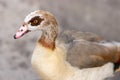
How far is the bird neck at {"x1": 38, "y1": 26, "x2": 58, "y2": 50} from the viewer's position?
6.30 feet

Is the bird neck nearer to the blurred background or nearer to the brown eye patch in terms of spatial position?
the brown eye patch

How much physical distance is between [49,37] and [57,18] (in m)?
0.91

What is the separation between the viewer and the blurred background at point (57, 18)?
2.56 meters

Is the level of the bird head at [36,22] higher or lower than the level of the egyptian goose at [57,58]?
higher

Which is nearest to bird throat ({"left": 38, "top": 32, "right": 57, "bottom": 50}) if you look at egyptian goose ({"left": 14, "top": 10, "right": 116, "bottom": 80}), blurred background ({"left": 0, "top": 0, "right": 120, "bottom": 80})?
egyptian goose ({"left": 14, "top": 10, "right": 116, "bottom": 80})

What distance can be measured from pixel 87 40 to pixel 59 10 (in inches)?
35.4

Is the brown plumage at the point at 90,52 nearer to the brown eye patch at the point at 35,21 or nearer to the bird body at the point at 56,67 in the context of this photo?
the bird body at the point at 56,67

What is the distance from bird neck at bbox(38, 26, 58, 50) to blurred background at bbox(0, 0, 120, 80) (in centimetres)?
55

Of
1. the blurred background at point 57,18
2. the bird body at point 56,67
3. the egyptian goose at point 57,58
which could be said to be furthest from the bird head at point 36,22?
the blurred background at point 57,18

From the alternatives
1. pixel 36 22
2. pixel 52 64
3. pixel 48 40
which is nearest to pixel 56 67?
pixel 52 64

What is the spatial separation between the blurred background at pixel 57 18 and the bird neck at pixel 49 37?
0.55m

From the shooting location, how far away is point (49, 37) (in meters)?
1.93

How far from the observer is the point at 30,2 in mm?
2943

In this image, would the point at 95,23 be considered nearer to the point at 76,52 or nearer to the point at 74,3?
the point at 74,3
